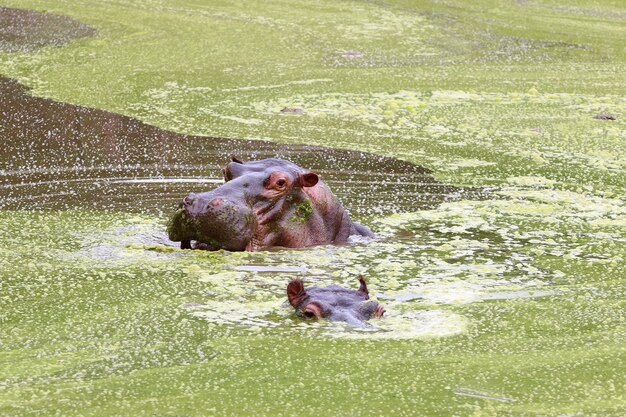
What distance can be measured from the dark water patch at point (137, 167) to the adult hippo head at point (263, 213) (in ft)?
1.99

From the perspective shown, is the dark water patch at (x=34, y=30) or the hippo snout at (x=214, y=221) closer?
the hippo snout at (x=214, y=221)

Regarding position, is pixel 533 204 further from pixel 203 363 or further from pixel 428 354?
pixel 203 363

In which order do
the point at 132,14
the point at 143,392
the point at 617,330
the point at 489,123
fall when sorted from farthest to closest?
the point at 132,14 → the point at 489,123 → the point at 617,330 → the point at 143,392

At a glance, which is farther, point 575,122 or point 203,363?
point 575,122

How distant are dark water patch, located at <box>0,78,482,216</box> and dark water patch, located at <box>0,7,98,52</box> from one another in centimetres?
204

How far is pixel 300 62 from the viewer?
996cm

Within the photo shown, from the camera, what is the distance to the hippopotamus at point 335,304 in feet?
14.4

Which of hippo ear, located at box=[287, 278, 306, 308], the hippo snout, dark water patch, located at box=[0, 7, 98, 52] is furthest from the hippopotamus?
dark water patch, located at box=[0, 7, 98, 52]

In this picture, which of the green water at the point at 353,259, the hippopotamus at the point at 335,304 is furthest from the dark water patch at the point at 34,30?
the hippopotamus at the point at 335,304

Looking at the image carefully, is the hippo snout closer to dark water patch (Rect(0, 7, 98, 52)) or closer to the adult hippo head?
the adult hippo head

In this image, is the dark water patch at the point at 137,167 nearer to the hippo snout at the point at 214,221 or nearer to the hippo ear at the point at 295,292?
the hippo snout at the point at 214,221

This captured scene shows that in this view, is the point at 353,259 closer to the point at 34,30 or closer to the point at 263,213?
the point at 263,213

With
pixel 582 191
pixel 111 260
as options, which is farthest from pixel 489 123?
pixel 111 260

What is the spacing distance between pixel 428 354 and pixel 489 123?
4461mm
